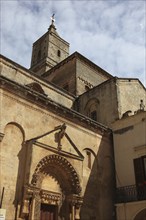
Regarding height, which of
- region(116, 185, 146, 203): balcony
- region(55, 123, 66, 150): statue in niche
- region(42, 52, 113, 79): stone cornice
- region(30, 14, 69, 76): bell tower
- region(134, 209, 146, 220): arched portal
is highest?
region(30, 14, 69, 76): bell tower

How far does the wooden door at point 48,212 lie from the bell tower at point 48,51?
2103cm

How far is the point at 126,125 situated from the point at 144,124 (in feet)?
4.25

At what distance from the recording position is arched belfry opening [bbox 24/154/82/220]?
446 inches

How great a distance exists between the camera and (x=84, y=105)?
68.7ft

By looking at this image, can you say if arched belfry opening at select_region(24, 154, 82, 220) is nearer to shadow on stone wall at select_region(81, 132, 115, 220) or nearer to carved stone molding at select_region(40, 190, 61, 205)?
carved stone molding at select_region(40, 190, 61, 205)

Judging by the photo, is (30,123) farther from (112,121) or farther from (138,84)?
(138,84)

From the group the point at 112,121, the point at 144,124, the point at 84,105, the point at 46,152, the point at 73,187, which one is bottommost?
the point at 73,187

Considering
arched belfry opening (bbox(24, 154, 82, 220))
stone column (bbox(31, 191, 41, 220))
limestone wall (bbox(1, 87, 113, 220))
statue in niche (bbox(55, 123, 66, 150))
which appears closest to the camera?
limestone wall (bbox(1, 87, 113, 220))

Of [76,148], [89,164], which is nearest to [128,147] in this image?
Result: [89,164]

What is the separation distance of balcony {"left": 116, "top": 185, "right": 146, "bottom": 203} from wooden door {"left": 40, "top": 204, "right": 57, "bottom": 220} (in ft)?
13.3

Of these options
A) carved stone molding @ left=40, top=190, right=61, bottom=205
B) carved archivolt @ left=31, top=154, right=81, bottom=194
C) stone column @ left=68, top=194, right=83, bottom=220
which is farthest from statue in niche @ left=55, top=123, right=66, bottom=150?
stone column @ left=68, top=194, right=83, bottom=220

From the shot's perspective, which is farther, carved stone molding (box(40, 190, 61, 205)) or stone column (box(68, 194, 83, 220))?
stone column (box(68, 194, 83, 220))

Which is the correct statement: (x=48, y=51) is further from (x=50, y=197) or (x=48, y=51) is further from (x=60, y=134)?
(x=50, y=197)

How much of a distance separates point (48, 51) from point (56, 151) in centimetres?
2181
